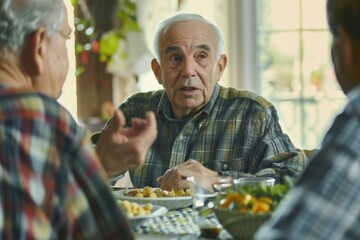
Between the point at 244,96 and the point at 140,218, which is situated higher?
the point at 244,96

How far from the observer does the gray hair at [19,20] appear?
145 centimetres

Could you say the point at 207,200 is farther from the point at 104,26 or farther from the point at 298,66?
the point at 104,26

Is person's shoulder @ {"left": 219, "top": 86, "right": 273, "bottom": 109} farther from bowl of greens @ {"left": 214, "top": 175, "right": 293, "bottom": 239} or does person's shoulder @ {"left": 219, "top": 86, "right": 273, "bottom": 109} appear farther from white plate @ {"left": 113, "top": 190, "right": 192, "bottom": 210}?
bowl of greens @ {"left": 214, "top": 175, "right": 293, "bottom": 239}

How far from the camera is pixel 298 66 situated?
4.57m

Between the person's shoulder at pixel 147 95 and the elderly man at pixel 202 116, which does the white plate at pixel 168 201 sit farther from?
the person's shoulder at pixel 147 95

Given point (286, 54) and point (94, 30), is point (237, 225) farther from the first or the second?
point (94, 30)

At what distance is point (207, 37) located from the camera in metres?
2.77

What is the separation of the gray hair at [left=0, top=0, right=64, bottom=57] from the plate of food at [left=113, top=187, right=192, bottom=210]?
72 centimetres

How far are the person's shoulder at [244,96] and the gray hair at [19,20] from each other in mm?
1293

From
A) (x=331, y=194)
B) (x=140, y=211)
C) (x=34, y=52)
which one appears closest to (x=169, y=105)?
(x=140, y=211)

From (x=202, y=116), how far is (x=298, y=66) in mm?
1995

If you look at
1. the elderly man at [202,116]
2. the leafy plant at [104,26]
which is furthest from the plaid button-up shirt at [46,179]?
the leafy plant at [104,26]

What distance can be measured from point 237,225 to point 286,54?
10.0ft

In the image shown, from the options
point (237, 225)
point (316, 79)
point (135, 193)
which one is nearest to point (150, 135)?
point (237, 225)
